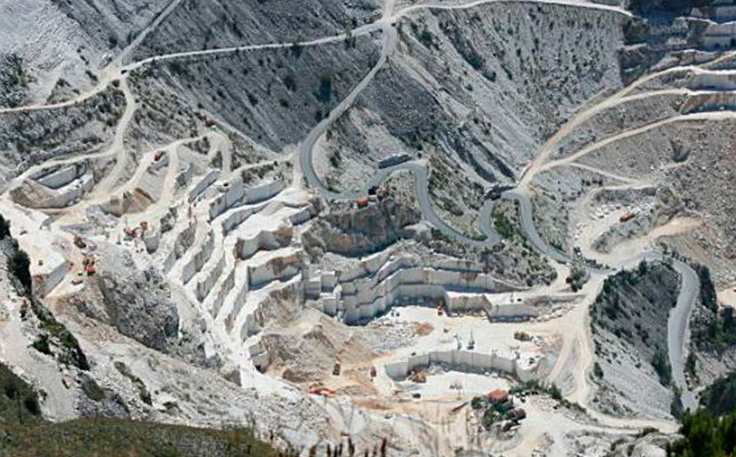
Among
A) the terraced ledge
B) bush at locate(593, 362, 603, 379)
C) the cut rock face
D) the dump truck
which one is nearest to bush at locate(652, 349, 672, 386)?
bush at locate(593, 362, 603, 379)

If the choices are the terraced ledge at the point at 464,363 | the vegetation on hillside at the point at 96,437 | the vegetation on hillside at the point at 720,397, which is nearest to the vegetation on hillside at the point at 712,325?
the vegetation on hillside at the point at 720,397

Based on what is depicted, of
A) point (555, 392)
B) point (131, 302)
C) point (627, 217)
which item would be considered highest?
point (627, 217)

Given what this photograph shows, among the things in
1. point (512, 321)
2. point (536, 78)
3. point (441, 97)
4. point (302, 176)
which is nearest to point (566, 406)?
point (512, 321)

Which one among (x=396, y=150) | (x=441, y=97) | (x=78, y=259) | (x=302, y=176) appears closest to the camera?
(x=78, y=259)

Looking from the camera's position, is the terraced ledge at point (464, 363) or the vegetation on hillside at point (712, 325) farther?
the vegetation on hillside at point (712, 325)

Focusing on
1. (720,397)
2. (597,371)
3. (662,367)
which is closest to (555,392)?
(597,371)

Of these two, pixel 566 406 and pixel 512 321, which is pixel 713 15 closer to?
pixel 512 321

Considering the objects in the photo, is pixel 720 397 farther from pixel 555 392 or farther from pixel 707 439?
pixel 707 439

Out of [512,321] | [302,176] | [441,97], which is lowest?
[512,321]

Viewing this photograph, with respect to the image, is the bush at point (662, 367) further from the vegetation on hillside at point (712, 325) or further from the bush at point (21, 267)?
the bush at point (21, 267)

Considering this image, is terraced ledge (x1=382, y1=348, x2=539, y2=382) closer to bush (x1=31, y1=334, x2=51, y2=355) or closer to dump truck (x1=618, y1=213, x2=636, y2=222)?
dump truck (x1=618, y1=213, x2=636, y2=222)

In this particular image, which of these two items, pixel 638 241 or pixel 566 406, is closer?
pixel 566 406
